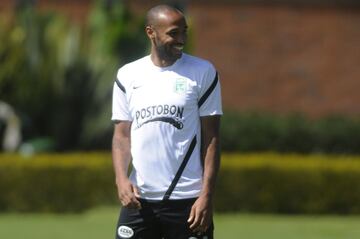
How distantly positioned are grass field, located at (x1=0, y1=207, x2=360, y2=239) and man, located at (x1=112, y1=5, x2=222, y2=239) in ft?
21.1

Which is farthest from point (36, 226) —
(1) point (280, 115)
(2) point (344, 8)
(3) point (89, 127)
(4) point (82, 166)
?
(2) point (344, 8)

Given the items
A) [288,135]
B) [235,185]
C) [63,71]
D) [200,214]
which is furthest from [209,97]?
[288,135]

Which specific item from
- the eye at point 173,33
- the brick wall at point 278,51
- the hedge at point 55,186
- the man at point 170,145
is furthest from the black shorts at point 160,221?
the brick wall at point 278,51

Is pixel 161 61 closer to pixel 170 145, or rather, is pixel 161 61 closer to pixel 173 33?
pixel 173 33

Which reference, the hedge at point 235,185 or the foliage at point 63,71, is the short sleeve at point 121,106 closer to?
the hedge at point 235,185

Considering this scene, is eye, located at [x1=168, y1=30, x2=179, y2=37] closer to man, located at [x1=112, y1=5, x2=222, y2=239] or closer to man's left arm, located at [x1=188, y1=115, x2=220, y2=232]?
man, located at [x1=112, y1=5, x2=222, y2=239]

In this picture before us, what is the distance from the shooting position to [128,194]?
18.8 ft

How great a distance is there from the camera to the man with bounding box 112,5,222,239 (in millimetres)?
5750

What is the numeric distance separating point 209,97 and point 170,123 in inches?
8.9

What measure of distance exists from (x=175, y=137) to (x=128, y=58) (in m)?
14.0

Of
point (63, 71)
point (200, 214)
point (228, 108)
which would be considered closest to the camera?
point (200, 214)

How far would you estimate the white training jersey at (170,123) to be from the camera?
5.77 meters

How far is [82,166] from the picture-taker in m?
15.7

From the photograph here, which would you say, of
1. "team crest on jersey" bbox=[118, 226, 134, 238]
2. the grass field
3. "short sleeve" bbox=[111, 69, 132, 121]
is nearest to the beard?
"short sleeve" bbox=[111, 69, 132, 121]
